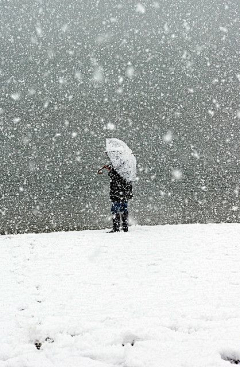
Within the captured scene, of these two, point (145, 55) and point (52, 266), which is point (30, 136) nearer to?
point (145, 55)

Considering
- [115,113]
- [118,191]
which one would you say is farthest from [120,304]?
[115,113]

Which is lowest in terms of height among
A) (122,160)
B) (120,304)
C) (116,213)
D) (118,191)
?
(120,304)

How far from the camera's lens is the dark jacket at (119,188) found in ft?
22.2

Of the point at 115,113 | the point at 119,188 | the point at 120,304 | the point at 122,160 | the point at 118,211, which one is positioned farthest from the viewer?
the point at 115,113

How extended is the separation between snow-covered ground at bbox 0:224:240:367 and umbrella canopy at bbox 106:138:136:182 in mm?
1550

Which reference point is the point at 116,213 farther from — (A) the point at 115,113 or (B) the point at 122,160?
(A) the point at 115,113

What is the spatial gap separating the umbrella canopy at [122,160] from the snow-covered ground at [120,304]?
1550 millimetres

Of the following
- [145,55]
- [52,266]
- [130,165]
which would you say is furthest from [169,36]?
[52,266]

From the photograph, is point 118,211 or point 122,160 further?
point 118,211

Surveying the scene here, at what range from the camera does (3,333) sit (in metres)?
2.55

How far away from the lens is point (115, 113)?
18766mm

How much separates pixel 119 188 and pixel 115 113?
1267 centimetres

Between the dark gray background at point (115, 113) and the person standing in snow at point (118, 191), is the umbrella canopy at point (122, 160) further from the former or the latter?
the dark gray background at point (115, 113)

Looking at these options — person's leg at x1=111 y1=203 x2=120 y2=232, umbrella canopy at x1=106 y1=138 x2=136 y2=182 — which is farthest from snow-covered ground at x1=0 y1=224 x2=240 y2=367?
umbrella canopy at x1=106 y1=138 x2=136 y2=182
